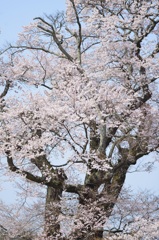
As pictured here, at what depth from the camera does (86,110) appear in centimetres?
770

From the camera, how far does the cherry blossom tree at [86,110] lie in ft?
25.9

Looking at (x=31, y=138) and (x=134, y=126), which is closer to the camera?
(x=31, y=138)

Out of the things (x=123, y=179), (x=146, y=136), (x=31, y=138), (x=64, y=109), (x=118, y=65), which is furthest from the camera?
(x=118, y=65)

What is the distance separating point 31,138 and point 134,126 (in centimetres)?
261

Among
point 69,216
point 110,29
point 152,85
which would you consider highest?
point 110,29

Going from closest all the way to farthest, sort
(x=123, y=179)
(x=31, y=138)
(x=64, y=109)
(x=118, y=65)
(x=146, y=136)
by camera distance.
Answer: (x=64, y=109) → (x=31, y=138) → (x=146, y=136) → (x=123, y=179) → (x=118, y=65)

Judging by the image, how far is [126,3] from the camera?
34.6 feet

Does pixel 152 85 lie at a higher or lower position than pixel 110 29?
lower

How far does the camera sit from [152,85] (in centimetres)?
1136

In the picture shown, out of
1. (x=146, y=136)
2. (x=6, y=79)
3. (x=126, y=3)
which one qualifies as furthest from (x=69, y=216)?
(x=126, y=3)

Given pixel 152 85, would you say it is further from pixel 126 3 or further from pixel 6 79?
pixel 6 79

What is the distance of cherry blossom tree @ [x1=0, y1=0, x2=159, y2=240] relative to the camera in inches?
Answer: 310

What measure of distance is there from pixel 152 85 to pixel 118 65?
1338 millimetres

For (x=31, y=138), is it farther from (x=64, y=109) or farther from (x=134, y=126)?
(x=134, y=126)
